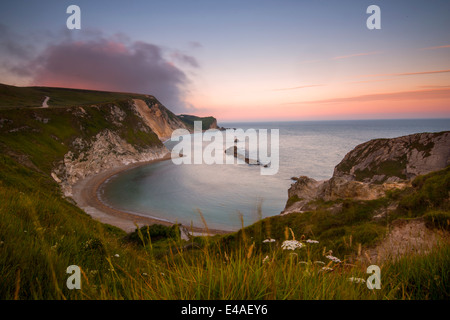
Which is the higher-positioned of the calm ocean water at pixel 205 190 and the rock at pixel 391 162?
the rock at pixel 391 162

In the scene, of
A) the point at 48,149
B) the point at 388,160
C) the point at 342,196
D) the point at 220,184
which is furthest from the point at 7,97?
the point at 388,160

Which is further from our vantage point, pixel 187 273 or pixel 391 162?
pixel 391 162

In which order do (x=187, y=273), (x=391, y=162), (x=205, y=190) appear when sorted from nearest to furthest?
(x=187, y=273) → (x=391, y=162) → (x=205, y=190)

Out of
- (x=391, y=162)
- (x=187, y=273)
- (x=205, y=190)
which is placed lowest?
(x=205, y=190)

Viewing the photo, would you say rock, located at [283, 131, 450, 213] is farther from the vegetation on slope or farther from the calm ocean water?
the vegetation on slope

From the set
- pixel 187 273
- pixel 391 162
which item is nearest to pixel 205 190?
pixel 391 162

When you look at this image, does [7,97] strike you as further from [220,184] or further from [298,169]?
[298,169]

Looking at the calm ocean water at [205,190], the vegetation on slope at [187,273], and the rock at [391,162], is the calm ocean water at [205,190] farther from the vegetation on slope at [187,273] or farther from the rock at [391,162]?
the vegetation on slope at [187,273]

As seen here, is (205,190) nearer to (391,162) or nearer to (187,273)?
(391,162)

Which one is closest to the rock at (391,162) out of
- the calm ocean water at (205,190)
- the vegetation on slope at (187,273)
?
the calm ocean water at (205,190)

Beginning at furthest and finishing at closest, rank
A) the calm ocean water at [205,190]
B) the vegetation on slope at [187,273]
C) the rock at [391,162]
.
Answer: the calm ocean water at [205,190]
the rock at [391,162]
the vegetation on slope at [187,273]
